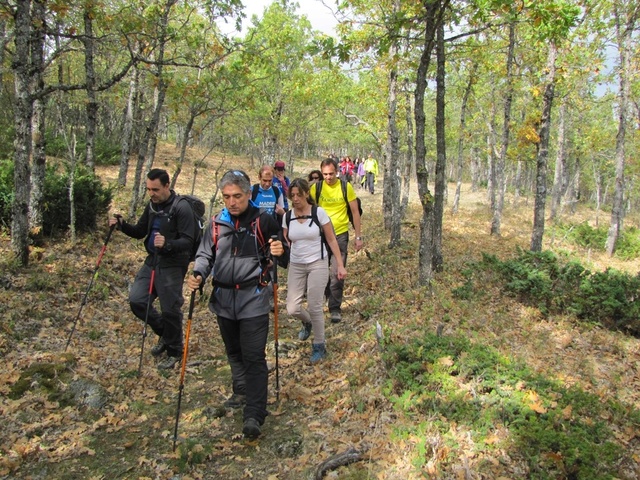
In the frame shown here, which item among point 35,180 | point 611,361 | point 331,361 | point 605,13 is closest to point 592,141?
point 605,13

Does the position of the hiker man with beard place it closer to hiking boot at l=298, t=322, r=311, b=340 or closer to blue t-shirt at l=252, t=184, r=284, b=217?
hiking boot at l=298, t=322, r=311, b=340

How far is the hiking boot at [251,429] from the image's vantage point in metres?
4.36

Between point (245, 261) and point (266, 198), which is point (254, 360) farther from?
point (266, 198)

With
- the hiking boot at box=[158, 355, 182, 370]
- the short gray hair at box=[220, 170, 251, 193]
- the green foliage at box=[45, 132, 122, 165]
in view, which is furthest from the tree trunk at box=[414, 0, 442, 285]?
the green foliage at box=[45, 132, 122, 165]

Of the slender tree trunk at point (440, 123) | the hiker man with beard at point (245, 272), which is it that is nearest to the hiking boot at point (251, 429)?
the hiker man with beard at point (245, 272)

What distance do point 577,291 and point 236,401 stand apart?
20.9 ft

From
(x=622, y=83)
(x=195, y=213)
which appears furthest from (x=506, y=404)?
(x=622, y=83)

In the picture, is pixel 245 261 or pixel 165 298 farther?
pixel 165 298

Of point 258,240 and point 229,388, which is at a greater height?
point 258,240

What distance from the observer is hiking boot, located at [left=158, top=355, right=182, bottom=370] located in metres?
6.00

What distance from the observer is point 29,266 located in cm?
826

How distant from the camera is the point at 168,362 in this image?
19.9ft

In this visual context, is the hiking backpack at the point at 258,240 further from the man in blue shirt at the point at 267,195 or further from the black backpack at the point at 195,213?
the man in blue shirt at the point at 267,195

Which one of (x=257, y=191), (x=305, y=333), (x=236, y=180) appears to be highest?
(x=236, y=180)
